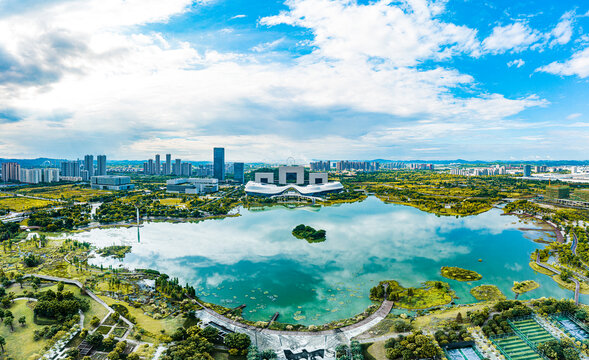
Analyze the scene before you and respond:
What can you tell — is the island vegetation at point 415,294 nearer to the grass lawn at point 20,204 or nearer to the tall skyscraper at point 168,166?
the grass lawn at point 20,204

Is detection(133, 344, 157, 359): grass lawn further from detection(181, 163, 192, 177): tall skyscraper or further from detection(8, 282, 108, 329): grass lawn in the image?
detection(181, 163, 192, 177): tall skyscraper

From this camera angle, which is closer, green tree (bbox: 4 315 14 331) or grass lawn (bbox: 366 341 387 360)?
grass lawn (bbox: 366 341 387 360)

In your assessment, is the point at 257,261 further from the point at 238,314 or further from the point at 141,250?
the point at 141,250

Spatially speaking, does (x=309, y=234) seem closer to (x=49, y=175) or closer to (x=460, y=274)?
(x=460, y=274)

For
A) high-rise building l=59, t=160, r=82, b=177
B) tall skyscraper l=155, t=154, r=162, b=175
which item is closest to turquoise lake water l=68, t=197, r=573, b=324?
high-rise building l=59, t=160, r=82, b=177

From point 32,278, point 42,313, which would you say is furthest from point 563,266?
point 32,278

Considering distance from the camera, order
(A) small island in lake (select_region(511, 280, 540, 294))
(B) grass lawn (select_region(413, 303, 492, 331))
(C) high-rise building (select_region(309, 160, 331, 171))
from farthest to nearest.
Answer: (C) high-rise building (select_region(309, 160, 331, 171))
(A) small island in lake (select_region(511, 280, 540, 294))
(B) grass lawn (select_region(413, 303, 492, 331))

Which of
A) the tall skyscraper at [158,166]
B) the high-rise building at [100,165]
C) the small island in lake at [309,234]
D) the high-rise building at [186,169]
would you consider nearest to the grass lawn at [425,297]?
the small island in lake at [309,234]
